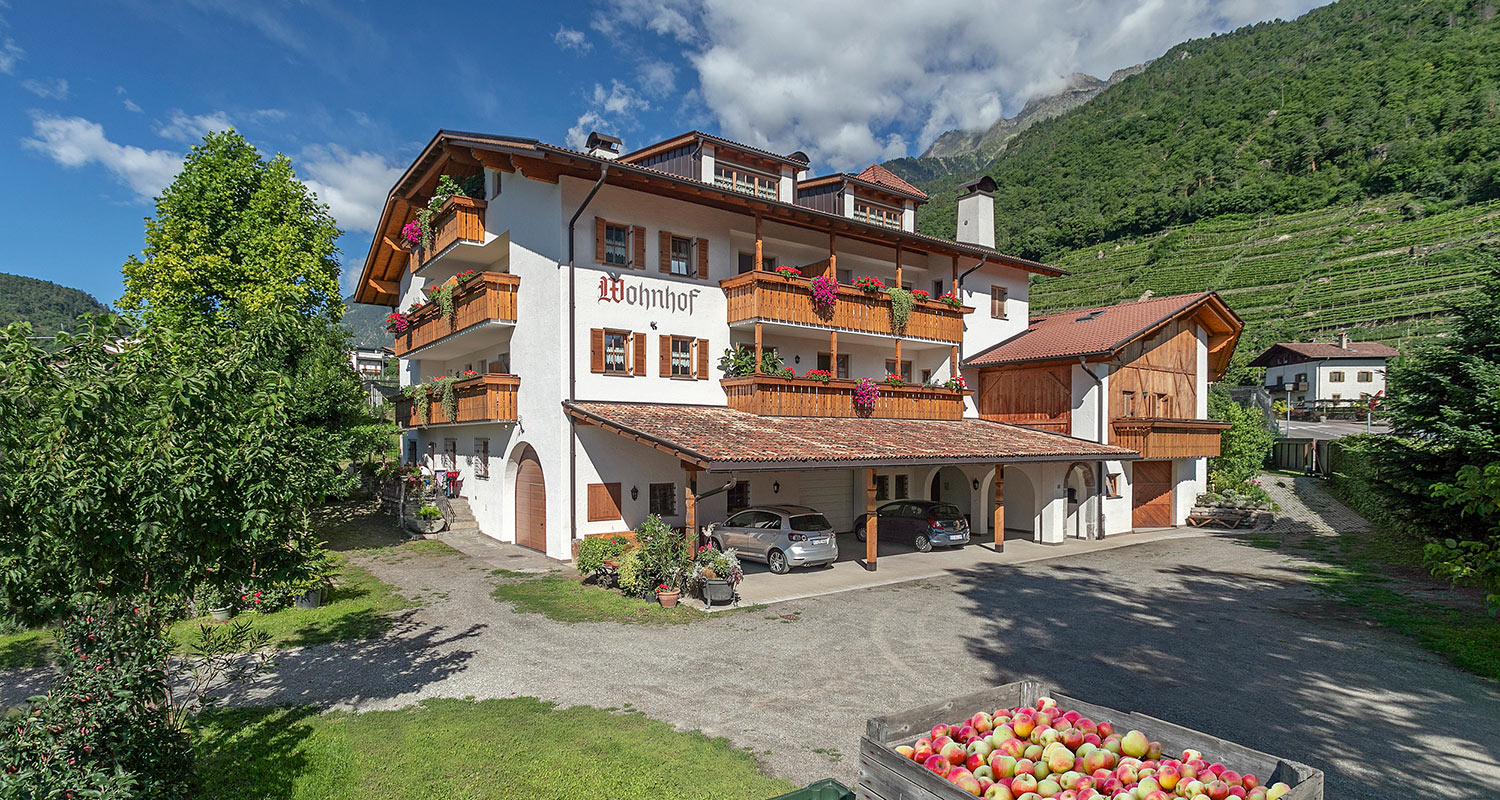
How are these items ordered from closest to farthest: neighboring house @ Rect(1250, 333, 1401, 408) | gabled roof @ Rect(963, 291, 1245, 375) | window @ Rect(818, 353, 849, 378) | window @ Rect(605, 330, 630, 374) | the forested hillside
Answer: window @ Rect(605, 330, 630, 374) < window @ Rect(818, 353, 849, 378) < gabled roof @ Rect(963, 291, 1245, 375) < neighboring house @ Rect(1250, 333, 1401, 408) < the forested hillside

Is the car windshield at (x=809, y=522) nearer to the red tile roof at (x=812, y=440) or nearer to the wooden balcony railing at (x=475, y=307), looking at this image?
the red tile roof at (x=812, y=440)

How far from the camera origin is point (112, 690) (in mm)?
5160

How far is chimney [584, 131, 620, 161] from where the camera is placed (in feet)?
75.0

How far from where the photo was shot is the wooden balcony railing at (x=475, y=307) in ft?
65.2

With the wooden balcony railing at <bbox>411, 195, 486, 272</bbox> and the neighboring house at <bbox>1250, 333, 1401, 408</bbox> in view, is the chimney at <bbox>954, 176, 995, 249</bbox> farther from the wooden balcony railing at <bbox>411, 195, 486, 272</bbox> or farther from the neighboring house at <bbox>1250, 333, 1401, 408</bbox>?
the neighboring house at <bbox>1250, 333, 1401, 408</bbox>

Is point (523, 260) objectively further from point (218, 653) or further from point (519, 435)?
point (218, 653)

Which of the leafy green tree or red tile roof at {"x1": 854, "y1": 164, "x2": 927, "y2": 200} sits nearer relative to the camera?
the leafy green tree

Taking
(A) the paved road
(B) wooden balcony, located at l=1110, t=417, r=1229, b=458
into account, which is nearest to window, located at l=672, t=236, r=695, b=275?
(A) the paved road

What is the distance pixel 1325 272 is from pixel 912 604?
283 feet

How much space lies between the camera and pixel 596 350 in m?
18.7

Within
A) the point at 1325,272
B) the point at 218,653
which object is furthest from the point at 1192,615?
the point at 1325,272

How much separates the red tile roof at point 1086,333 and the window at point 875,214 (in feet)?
20.8

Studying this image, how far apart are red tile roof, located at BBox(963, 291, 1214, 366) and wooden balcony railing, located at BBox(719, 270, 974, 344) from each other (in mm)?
3134

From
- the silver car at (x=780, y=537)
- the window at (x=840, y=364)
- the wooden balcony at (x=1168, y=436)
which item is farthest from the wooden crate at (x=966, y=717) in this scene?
the wooden balcony at (x=1168, y=436)
